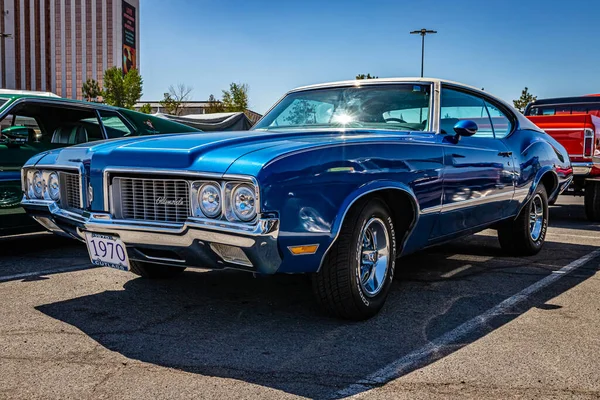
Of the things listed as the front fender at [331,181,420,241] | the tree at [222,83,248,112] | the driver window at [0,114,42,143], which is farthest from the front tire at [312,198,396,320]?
the tree at [222,83,248,112]

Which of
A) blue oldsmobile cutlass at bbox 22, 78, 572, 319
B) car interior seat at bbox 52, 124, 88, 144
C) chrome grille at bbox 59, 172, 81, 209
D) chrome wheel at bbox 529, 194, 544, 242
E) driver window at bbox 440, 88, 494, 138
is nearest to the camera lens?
blue oldsmobile cutlass at bbox 22, 78, 572, 319

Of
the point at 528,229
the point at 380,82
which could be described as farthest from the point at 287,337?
the point at 528,229

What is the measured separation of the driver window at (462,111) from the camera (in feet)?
14.5

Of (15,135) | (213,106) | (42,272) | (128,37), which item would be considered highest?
(128,37)

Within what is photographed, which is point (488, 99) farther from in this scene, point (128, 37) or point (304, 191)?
point (128, 37)

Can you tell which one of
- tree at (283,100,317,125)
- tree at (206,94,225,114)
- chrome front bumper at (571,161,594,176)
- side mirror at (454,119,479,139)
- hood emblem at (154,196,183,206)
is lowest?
hood emblem at (154,196,183,206)

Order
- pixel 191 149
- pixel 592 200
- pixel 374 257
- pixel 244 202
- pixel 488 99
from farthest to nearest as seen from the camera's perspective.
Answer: pixel 592 200 → pixel 488 99 → pixel 374 257 → pixel 191 149 → pixel 244 202

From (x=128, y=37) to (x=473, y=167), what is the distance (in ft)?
340

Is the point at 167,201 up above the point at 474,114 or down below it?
below

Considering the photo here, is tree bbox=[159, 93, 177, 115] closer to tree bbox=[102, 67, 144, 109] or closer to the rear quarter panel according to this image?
tree bbox=[102, 67, 144, 109]

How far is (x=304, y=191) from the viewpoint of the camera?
9.78 feet

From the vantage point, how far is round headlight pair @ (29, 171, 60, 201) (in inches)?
150

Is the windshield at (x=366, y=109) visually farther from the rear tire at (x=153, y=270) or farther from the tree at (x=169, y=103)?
the tree at (x=169, y=103)

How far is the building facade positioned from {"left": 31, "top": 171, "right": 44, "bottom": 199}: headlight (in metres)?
88.0
